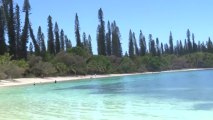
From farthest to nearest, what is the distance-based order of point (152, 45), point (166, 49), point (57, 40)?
point (166, 49) < point (152, 45) < point (57, 40)

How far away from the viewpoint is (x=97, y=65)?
80.6 metres

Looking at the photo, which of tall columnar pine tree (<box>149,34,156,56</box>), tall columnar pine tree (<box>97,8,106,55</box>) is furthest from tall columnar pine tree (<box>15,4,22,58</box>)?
tall columnar pine tree (<box>149,34,156,56</box>)

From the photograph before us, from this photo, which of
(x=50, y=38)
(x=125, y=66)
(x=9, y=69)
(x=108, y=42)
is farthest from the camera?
(x=108, y=42)

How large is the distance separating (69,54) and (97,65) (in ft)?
26.6

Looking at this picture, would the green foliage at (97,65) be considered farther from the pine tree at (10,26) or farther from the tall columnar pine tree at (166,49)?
the tall columnar pine tree at (166,49)

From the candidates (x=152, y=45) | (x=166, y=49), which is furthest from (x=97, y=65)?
(x=166, y=49)

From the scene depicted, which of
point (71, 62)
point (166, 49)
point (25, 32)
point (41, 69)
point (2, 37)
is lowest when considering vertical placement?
point (41, 69)

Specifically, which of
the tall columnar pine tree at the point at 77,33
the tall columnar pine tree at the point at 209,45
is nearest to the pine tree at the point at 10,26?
the tall columnar pine tree at the point at 77,33

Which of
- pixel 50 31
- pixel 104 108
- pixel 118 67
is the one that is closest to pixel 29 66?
pixel 50 31

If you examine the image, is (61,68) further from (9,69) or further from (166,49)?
(166,49)

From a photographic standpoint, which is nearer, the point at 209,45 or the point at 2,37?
the point at 2,37

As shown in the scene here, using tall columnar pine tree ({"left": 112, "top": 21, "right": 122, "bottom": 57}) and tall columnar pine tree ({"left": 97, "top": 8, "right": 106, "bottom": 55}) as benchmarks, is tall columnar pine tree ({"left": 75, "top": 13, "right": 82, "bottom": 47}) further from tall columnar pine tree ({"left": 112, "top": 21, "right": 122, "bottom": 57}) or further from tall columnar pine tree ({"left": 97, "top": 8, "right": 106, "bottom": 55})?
tall columnar pine tree ({"left": 112, "top": 21, "right": 122, "bottom": 57})

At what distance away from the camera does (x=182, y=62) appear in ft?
420

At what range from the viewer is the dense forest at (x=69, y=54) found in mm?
63094
